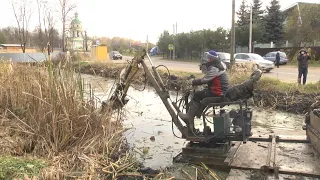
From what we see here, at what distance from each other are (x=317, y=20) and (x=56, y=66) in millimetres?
35848

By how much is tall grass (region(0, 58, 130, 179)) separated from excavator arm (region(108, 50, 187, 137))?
0.69 metres

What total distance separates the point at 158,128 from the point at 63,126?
384cm

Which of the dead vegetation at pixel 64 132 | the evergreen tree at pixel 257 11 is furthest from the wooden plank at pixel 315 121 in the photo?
the evergreen tree at pixel 257 11

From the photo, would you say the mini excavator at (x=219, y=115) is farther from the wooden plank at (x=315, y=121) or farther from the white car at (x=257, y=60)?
the white car at (x=257, y=60)

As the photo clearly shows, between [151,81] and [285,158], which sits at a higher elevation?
[151,81]

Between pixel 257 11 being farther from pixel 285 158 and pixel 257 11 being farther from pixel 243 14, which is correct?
pixel 285 158

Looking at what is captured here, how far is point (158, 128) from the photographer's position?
8664mm

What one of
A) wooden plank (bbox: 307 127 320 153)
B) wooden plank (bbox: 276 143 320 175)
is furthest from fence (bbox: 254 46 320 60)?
wooden plank (bbox: 276 143 320 175)

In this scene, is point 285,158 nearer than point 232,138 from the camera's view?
Yes

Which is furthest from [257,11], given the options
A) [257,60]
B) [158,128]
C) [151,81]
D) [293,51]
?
[151,81]

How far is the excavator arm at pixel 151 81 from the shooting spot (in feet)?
20.1

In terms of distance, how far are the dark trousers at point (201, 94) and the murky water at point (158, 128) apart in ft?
2.62

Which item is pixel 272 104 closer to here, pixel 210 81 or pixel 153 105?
pixel 153 105

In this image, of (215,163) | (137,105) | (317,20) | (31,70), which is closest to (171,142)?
(215,163)
